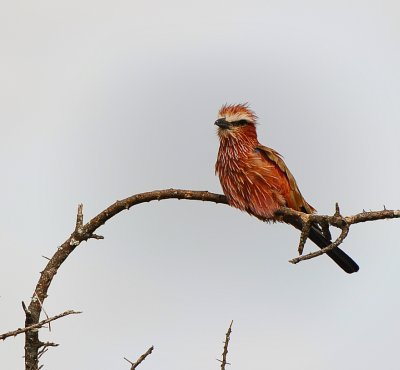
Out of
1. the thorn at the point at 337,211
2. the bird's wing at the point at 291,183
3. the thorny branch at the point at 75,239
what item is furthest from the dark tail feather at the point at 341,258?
the thorn at the point at 337,211

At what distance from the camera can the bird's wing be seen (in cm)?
810

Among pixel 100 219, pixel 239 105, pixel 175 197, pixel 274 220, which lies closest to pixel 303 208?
pixel 274 220

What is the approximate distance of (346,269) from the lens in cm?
824

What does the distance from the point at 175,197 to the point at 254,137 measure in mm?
2269

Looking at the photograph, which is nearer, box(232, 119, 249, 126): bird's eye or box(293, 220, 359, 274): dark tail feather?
box(293, 220, 359, 274): dark tail feather

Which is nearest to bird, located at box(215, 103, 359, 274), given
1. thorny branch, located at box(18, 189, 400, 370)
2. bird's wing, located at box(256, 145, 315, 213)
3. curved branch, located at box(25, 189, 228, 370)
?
bird's wing, located at box(256, 145, 315, 213)

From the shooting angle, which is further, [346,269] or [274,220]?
[346,269]

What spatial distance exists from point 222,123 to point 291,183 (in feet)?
4.01

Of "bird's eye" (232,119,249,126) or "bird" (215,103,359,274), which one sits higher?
"bird's eye" (232,119,249,126)

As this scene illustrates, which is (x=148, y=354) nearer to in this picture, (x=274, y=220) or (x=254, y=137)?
(x=274, y=220)

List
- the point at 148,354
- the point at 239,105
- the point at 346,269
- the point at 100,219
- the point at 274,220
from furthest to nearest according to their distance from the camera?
the point at 239,105 < the point at 346,269 < the point at 274,220 < the point at 100,219 < the point at 148,354

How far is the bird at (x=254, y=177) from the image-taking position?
775 cm

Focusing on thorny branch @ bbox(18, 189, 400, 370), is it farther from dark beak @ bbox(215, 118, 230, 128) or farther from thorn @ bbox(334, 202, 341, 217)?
dark beak @ bbox(215, 118, 230, 128)

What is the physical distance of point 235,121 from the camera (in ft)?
28.6
